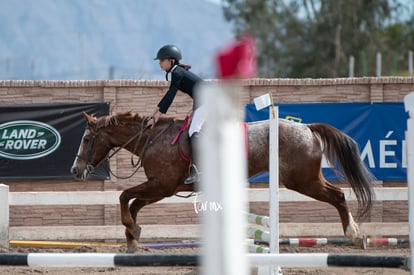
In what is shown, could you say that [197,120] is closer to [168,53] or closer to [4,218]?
[168,53]

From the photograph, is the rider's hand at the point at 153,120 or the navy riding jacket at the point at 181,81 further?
the rider's hand at the point at 153,120

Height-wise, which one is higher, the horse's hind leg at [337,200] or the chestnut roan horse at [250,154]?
the chestnut roan horse at [250,154]

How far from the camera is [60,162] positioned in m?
12.1

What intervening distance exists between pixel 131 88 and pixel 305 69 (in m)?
28.0

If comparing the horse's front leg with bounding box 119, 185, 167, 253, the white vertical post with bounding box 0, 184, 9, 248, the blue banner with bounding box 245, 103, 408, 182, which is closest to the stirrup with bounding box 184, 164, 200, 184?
the horse's front leg with bounding box 119, 185, 167, 253

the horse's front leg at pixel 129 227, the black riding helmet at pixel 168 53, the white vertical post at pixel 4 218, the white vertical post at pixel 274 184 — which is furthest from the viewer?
the white vertical post at pixel 4 218

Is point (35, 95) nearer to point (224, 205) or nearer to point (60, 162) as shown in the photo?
point (60, 162)

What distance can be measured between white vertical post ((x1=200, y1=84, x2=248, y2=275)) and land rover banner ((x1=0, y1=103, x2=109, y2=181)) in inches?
356

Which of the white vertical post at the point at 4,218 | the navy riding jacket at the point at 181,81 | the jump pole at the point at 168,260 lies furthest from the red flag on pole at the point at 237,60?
the white vertical post at the point at 4,218

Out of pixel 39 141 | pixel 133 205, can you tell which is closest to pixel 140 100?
pixel 39 141

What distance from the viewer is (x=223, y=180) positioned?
10.0 ft

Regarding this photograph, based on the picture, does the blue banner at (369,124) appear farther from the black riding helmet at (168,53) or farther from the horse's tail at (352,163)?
the black riding helmet at (168,53)

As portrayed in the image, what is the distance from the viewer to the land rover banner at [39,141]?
39.4 feet

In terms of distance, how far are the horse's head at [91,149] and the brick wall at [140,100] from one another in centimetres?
246
